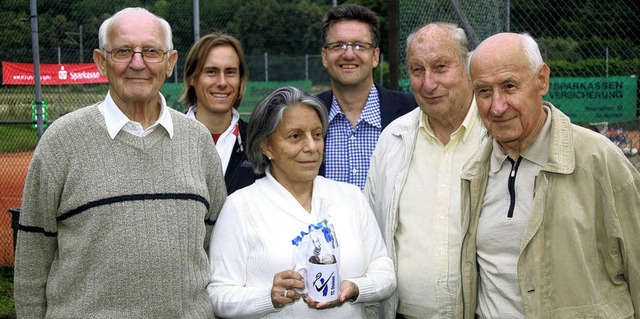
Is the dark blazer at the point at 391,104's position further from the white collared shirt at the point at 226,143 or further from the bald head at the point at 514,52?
the bald head at the point at 514,52

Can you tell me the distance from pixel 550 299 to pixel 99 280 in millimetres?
1758

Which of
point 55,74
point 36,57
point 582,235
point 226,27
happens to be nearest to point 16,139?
point 36,57

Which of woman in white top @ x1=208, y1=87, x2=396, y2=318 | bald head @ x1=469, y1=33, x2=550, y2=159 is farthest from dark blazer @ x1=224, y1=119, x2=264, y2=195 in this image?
bald head @ x1=469, y1=33, x2=550, y2=159

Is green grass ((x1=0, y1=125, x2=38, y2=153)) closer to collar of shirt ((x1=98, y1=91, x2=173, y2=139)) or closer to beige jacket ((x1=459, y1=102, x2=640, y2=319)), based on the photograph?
collar of shirt ((x1=98, y1=91, x2=173, y2=139))

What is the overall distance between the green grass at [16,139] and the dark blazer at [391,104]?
5.81 metres

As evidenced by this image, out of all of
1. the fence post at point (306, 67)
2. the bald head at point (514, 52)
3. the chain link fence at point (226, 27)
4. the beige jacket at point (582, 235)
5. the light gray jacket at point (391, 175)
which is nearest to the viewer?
the beige jacket at point (582, 235)

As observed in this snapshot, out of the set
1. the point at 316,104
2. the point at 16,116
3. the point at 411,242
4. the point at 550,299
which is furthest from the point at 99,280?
the point at 16,116

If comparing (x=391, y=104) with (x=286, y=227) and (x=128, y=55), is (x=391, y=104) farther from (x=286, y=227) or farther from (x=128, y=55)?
(x=128, y=55)

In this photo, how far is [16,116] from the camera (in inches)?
332

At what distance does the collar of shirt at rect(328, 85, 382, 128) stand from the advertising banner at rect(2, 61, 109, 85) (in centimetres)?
551

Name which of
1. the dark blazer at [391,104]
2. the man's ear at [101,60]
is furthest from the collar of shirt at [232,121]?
the man's ear at [101,60]

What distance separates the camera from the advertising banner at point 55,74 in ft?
27.9

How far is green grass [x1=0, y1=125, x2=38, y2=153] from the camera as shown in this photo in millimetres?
8953

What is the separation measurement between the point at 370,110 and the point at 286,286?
1.76 m
